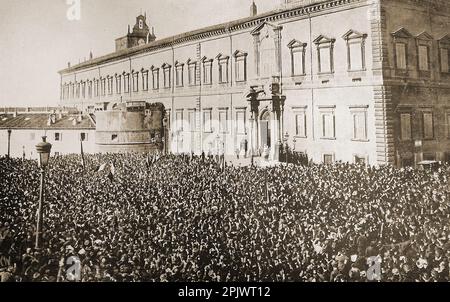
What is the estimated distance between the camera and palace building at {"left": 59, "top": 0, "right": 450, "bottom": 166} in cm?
1884

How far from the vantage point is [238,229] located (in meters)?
10.4

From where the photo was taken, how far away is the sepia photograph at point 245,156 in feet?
29.2

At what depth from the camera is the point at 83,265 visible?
8.84 metres

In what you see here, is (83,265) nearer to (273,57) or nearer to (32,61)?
(32,61)

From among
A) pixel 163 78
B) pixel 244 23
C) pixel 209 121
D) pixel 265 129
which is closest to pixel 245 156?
pixel 265 129

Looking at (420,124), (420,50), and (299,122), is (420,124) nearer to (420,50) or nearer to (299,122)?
(420,50)

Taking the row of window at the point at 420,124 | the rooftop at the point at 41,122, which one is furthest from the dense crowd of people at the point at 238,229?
the rooftop at the point at 41,122

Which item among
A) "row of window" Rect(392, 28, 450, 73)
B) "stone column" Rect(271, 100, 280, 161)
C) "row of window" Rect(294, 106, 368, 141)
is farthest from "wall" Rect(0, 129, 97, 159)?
"row of window" Rect(392, 28, 450, 73)

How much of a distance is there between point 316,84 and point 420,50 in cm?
518

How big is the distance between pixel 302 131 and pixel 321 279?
14.8 m

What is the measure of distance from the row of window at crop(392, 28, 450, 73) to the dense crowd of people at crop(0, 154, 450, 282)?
235 inches

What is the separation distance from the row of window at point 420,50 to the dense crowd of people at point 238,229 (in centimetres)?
597

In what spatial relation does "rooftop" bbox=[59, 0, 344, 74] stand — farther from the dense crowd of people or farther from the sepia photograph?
the dense crowd of people
